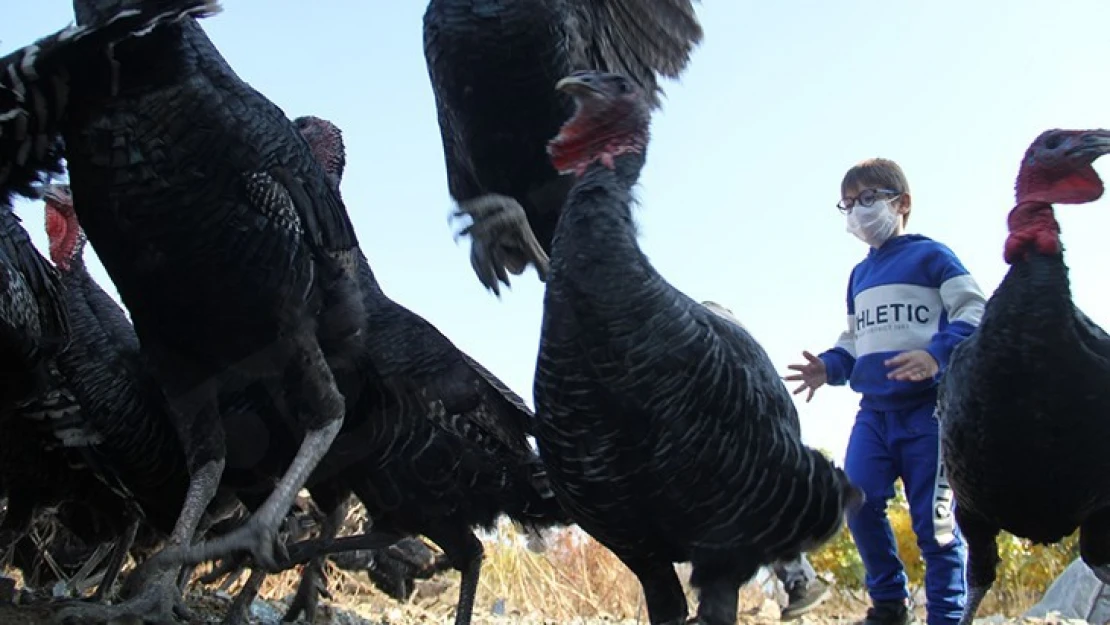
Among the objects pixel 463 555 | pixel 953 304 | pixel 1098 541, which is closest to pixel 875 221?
pixel 953 304

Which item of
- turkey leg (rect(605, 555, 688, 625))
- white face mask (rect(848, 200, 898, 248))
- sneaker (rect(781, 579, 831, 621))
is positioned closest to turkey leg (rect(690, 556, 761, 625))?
turkey leg (rect(605, 555, 688, 625))

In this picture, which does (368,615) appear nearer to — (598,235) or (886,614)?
(886,614)

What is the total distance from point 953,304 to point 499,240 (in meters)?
2.18

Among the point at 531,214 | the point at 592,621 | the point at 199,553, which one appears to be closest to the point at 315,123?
the point at 531,214

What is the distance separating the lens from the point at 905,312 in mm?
5301

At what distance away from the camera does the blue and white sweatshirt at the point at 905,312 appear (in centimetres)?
515

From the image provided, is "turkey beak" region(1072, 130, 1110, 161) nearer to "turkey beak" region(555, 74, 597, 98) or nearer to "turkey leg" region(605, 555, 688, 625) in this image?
"turkey beak" region(555, 74, 597, 98)

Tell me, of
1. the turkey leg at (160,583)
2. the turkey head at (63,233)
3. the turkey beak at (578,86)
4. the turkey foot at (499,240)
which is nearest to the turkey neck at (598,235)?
the turkey beak at (578,86)

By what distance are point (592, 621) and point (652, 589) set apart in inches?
145

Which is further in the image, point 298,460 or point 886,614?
point 886,614

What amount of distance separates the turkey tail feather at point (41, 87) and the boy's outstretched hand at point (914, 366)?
330 cm

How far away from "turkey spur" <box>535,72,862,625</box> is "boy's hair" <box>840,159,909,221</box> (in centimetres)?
244

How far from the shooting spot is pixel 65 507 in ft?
17.9

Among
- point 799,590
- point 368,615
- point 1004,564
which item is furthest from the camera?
point 1004,564
